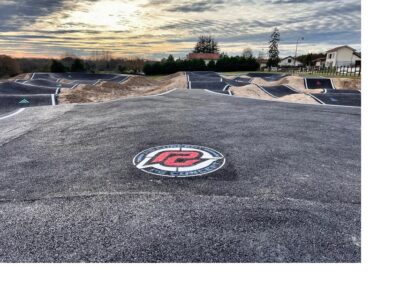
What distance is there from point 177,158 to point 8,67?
52.8 meters

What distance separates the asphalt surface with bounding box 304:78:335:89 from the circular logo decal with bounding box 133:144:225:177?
115ft

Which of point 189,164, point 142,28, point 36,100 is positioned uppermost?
point 142,28

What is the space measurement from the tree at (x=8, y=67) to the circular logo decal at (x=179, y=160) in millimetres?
48252

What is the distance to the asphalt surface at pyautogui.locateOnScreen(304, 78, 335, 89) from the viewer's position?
128 ft

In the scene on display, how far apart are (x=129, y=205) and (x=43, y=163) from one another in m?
4.07

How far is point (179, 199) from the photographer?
A: 565 cm

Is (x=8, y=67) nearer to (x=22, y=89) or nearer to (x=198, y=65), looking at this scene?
(x=22, y=89)

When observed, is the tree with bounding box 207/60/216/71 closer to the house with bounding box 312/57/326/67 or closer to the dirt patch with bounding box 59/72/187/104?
the dirt patch with bounding box 59/72/187/104

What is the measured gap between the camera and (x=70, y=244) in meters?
4.32

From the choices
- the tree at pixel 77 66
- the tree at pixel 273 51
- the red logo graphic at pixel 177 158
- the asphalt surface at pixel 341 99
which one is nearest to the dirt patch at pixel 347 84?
the asphalt surface at pixel 341 99

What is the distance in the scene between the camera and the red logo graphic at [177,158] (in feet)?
24.7

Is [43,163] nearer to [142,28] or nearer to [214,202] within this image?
[214,202]

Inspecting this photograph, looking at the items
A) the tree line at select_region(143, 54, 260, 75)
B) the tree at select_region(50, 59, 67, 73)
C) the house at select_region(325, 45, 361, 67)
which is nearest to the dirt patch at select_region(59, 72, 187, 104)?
the tree line at select_region(143, 54, 260, 75)

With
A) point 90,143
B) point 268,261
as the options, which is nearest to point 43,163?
point 90,143
